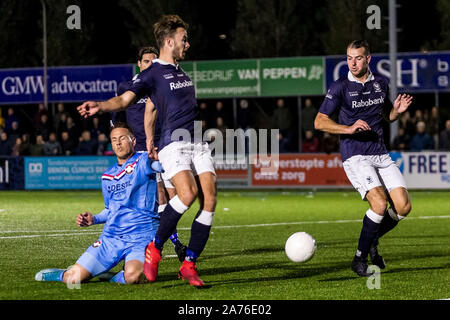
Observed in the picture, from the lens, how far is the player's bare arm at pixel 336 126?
28.0 ft

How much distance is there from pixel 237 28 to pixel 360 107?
31751 millimetres

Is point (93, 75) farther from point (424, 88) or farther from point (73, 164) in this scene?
point (424, 88)

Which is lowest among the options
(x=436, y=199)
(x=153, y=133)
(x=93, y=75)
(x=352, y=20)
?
(x=436, y=199)

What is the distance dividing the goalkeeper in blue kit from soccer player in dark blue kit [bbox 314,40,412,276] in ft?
6.19

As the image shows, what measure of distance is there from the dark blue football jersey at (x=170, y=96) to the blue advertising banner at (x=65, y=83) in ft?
72.0

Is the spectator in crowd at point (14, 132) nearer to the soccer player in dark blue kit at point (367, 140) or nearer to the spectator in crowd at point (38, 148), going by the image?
the spectator in crowd at point (38, 148)

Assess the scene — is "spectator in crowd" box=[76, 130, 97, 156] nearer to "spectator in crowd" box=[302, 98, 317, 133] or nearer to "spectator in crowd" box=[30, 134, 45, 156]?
"spectator in crowd" box=[30, 134, 45, 156]

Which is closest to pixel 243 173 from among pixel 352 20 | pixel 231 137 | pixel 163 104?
pixel 231 137

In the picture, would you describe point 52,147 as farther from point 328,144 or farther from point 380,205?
point 380,205

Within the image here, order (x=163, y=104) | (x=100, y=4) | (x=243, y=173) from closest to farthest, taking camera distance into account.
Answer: (x=163, y=104)
(x=243, y=173)
(x=100, y=4)

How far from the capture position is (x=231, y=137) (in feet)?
88.9

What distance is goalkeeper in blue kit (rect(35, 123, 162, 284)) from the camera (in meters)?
8.15

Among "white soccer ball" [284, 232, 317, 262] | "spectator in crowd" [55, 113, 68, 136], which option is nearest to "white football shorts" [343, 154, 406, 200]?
"white soccer ball" [284, 232, 317, 262]
